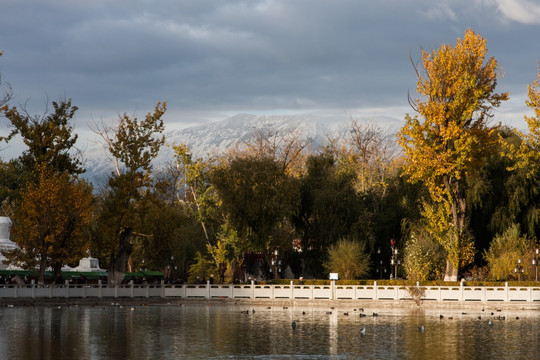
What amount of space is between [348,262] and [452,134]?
11871 millimetres

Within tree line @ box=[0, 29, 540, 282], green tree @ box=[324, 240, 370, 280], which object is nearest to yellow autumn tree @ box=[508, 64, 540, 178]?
tree line @ box=[0, 29, 540, 282]

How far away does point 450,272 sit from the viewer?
53.5 metres

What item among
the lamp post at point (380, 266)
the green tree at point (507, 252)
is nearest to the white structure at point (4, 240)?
the lamp post at point (380, 266)

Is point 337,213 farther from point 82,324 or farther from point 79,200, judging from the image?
point 82,324

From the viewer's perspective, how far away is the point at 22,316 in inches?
1524

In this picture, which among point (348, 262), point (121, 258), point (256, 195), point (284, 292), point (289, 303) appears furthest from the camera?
point (256, 195)

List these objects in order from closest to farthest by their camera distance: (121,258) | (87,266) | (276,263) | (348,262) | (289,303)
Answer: (289,303), (348,262), (121,258), (276,263), (87,266)

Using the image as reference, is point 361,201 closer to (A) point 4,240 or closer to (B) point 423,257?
(B) point 423,257

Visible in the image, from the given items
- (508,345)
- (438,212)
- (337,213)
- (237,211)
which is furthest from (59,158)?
(508,345)

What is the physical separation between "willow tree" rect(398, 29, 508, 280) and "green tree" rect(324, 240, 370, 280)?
18.8 feet

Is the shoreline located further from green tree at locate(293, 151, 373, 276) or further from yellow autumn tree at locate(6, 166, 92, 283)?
green tree at locate(293, 151, 373, 276)

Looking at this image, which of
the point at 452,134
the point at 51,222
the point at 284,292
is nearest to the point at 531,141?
the point at 452,134

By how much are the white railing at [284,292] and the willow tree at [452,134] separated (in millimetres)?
4925

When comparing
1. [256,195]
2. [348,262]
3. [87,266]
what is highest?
[256,195]
